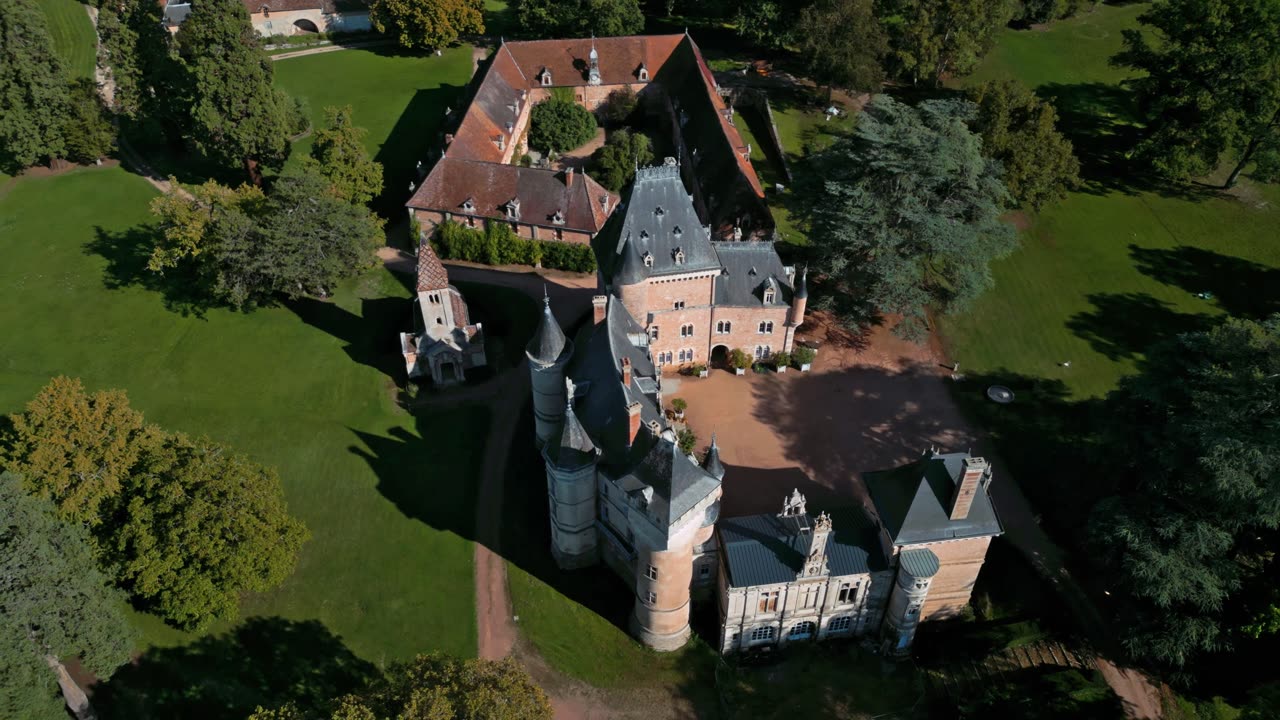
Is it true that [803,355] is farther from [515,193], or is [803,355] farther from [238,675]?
[238,675]

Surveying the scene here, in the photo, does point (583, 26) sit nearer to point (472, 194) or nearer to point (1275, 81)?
point (472, 194)

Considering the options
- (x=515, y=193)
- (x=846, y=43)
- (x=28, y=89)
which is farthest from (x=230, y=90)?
(x=846, y=43)

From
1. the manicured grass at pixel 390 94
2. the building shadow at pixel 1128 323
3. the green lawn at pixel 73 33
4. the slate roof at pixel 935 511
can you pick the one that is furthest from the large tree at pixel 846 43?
the green lawn at pixel 73 33

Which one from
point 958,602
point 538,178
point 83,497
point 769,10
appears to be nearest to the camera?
point 83,497

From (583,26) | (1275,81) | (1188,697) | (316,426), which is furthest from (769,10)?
(1188,697)

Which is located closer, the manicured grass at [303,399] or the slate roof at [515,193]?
the manicured grass at [303,399]

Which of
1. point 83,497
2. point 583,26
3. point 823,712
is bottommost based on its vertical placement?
point 823,712

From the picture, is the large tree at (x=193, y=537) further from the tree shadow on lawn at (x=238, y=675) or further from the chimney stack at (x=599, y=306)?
the chimney stack at (x=599, y=306)
